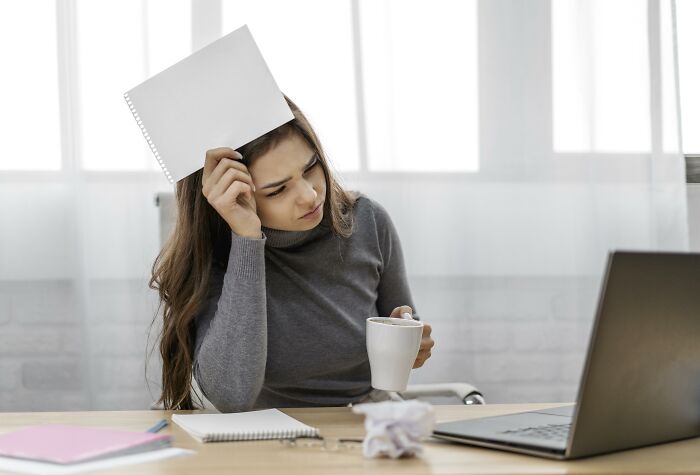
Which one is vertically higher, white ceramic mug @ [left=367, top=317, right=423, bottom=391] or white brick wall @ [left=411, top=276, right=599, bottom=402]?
white ceramic mug @ [left=367, top=317, right=423, bottom=391]

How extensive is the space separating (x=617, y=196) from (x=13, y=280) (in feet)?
4.65

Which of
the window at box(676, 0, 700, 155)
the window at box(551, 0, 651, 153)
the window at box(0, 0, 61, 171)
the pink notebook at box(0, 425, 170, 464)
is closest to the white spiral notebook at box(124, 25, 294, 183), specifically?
the pink notebook at box(0, 425, 170, 464)

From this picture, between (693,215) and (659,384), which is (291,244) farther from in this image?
(693,215)

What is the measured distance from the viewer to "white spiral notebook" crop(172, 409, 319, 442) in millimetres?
919

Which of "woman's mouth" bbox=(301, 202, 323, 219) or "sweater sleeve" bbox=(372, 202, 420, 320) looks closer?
"woman's mouth" bbox=(301, 202, 323, 219)

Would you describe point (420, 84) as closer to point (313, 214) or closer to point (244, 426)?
point (313, 214)

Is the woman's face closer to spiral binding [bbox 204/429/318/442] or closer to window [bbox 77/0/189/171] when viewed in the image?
spiral binding [bbox 204/429/318/442]

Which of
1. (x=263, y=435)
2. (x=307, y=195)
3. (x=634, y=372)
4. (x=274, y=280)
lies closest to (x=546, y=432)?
(x=634, y=372)

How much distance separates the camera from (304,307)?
1418 mm

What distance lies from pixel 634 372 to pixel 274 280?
759 mm

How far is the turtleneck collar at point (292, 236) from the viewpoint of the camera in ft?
4.66

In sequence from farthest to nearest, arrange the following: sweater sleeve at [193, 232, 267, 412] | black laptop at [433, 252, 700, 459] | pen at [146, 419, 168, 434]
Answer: sweater sleeve at [193, 232, 267, 412], pen at [146, 419, 168, 434], black laptop at [433, 252, 700, 459]

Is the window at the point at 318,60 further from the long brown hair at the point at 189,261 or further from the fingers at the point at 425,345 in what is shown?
the fingers at the point at 425,345

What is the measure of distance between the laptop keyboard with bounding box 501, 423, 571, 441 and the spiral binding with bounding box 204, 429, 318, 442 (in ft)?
0.70
